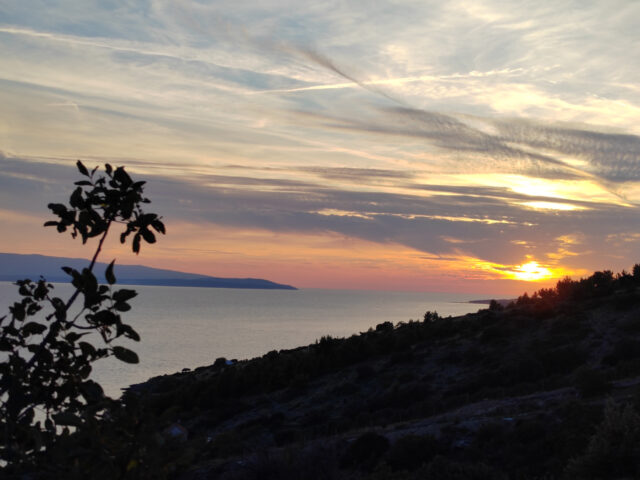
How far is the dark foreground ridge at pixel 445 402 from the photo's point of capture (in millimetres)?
12070

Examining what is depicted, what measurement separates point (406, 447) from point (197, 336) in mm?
104210

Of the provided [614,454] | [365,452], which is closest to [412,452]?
[365,452]

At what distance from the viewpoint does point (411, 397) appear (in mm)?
24406

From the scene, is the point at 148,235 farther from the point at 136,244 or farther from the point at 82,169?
the point at 82,169

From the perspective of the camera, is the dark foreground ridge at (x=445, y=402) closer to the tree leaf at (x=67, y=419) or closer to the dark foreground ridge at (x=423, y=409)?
the dark foreground ridge at (x=423, y=409)

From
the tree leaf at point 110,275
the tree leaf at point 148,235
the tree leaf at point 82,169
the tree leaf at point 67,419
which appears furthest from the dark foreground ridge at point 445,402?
the tree leaf at point 82,169

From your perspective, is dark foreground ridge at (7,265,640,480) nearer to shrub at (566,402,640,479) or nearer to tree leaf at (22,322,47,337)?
shrub at (566,402,640,479)

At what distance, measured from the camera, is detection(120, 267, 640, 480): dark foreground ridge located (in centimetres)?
1207

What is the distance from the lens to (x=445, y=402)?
22078 millimetres

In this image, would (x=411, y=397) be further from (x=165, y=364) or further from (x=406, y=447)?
(x=165, y=364)

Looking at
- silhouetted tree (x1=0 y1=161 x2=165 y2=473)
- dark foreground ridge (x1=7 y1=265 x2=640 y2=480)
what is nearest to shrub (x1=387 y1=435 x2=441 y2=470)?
dark foreground ridge (x1=7 y1=265 x2=640 y2=480)

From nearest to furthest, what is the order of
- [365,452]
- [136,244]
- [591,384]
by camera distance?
[136,244], [365,452], [591,384]

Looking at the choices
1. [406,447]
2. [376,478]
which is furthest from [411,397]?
[376,478]

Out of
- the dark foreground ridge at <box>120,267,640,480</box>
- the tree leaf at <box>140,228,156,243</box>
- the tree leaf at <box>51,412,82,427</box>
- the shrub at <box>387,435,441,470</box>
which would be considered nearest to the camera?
the tree leaf at <box>51,412,82,427</box>
